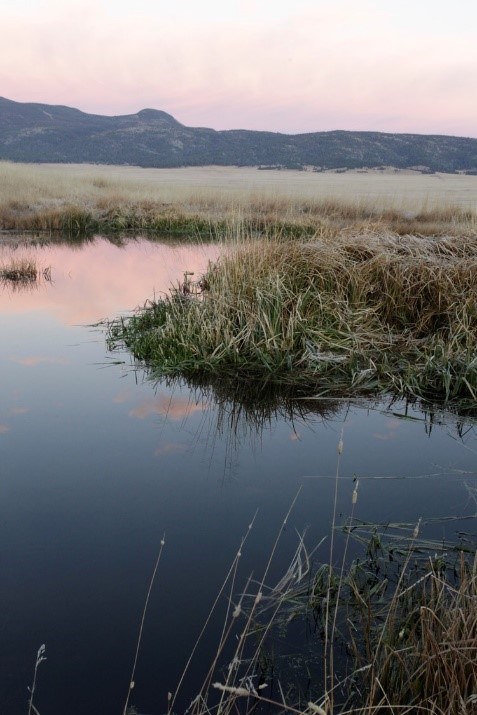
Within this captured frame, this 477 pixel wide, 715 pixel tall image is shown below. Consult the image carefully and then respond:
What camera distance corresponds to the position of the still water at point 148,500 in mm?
2688

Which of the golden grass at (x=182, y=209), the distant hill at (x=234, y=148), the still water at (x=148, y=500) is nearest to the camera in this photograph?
the still water at (x=148, y=500)

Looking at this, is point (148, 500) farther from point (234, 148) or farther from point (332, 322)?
point (234, 148)

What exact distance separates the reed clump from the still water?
1.64 ft

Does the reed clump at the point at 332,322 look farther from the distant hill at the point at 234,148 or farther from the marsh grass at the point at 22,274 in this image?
the distant hill at the point at 234,148

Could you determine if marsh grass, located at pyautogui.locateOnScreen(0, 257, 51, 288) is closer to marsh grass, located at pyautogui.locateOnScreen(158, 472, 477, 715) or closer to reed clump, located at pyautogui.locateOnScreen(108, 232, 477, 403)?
reed clump, located at pyautogui.locateOnScreen(108, 232, 477, 403)

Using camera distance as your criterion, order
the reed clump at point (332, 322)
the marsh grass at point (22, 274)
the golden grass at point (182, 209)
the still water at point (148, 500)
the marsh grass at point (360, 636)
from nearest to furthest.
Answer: the marsh grass at point (360, 636) < the still water at point (148, 500) < the reed clump at point (332, 322) < the marsh grass at point (22, 274) < the golden grass at point (182, 209)

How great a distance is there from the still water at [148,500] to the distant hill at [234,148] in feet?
249

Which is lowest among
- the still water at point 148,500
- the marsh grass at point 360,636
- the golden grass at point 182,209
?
the still water at point 148,500

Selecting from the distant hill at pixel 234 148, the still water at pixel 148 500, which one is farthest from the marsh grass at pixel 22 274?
the distant hill at pixel 234 148

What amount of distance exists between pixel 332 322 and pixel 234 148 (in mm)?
108599

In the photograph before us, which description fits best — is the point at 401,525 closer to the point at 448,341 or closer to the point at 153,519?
the point at 153,519

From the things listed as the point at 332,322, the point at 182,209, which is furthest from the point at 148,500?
the point at 182,209

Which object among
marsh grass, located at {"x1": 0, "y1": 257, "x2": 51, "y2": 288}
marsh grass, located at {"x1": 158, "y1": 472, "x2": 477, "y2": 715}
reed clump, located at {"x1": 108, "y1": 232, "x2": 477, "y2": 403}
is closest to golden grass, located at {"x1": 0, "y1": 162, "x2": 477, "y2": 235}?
marsh grass, located at {"x1": 0, "y1": 257, "x2": 51, "y2": 288}

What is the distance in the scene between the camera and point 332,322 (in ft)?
22.8
